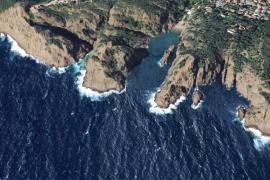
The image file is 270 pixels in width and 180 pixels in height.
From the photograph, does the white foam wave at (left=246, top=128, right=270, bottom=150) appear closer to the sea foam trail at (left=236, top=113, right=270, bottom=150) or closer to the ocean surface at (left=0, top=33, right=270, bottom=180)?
the sea foam trail at (left=236, top=113, right=270, bottom=150)

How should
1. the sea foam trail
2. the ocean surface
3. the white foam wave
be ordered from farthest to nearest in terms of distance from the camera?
1. the white foam wave
2. the sea foam trail
3. the ocean surface

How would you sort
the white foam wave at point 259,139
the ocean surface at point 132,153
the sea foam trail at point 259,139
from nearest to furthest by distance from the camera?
the ocean surface at point 132,153
the sea foam trail at point 259,139
the white foam wave at point 259,139

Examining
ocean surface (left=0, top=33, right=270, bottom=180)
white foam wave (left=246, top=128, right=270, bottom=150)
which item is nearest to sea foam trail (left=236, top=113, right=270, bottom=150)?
white foam wave (left=246, top=128, right=270, bottom=150)

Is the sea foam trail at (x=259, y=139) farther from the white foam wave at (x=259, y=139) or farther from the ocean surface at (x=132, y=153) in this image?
the ocean surface at (x=132, y=153)

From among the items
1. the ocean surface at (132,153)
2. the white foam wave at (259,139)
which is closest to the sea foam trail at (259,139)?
the white foam wave at (259,139)

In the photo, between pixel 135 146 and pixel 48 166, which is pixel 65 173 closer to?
pixel 48 166

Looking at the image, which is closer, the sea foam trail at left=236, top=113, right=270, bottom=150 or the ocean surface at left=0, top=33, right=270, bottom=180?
the ocean surface at left=0, top=33, right=270, bottom=180

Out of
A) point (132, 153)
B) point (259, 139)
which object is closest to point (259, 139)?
point (259, 139)

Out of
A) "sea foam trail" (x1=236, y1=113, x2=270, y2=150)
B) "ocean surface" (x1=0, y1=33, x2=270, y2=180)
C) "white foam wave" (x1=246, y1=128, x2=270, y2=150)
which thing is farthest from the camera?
"white foam wave" (x1=246, y1=128, x2=270, y2=150)

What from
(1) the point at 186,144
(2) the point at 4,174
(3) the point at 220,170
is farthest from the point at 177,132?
(2) the point at 4,174

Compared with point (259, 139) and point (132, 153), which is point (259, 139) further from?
point (132, 153)

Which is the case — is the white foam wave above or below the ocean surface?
above
